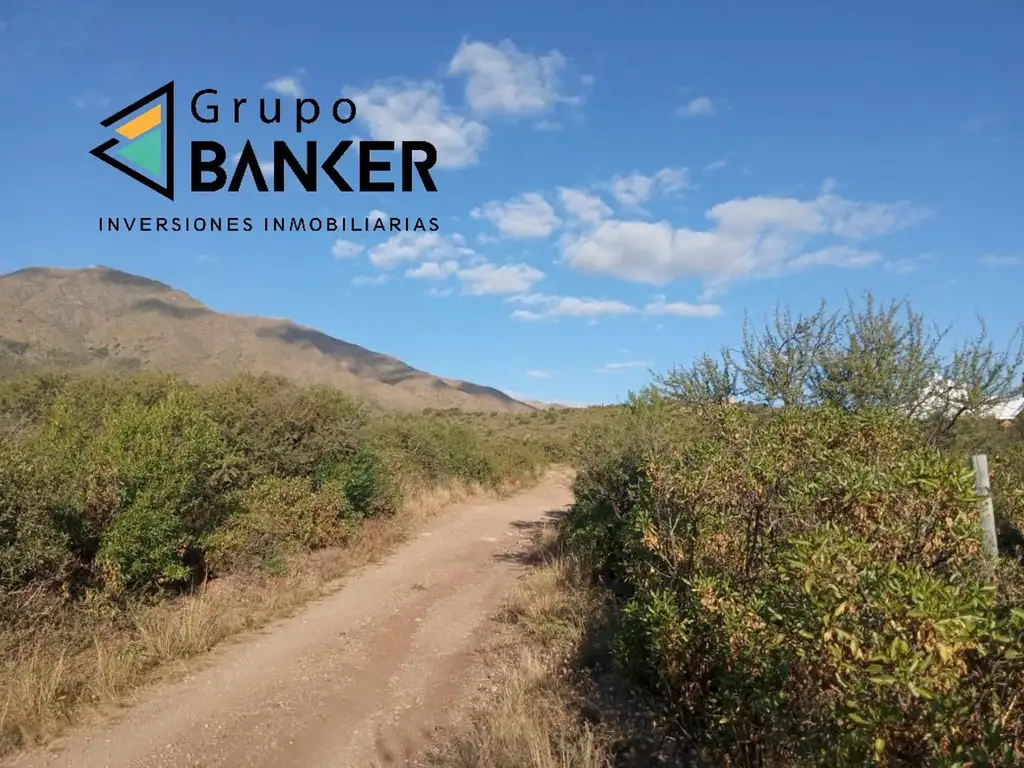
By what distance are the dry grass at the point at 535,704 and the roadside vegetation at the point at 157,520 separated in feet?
11.3

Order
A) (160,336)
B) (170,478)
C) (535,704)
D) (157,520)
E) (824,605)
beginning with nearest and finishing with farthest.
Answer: (824,605) < (535,704) < (157,520) < (170,478) < (160,336)

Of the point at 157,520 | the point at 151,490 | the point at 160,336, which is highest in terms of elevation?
the point at 160,336

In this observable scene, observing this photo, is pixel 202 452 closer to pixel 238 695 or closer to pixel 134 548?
pixel 134 548

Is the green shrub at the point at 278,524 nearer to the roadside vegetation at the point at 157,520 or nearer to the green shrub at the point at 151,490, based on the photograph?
the roadside vegetation at the point at 157,520

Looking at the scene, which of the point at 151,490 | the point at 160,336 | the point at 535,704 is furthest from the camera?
the point at 160,336

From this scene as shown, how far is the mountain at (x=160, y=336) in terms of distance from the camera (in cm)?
5888

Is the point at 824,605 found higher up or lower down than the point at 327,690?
higher up

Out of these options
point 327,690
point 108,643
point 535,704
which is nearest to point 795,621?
point 535,704

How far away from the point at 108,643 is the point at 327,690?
7.92ft

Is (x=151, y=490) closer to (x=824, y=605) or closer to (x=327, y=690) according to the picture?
(x=327, y=690)

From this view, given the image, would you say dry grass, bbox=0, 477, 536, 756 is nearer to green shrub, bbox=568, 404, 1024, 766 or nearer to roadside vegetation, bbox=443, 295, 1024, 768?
roadside vegetation, bbox=443, 295, 1024, 768

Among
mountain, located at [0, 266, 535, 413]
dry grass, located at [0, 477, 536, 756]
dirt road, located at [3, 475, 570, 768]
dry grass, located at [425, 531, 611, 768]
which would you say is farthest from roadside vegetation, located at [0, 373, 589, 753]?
mountain, located at [0, 266, 535, 413]

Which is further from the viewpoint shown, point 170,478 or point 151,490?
point 170,478

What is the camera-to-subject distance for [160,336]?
71500 millimetres
